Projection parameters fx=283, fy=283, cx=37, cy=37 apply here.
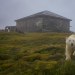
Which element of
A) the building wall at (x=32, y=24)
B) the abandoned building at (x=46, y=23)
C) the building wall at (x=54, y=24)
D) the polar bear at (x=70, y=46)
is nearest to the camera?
the polar bear at (x=70, y=46)

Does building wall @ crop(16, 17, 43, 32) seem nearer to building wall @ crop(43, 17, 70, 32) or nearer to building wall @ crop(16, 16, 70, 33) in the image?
building wall @ crop(16, 16, 70, 33)

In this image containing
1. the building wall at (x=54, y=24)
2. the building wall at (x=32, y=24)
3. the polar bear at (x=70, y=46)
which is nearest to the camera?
the polar bear at (x=70, y=46)

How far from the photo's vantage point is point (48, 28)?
3022 inches

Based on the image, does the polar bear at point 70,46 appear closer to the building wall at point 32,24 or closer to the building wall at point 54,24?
the building wall at point 32,24

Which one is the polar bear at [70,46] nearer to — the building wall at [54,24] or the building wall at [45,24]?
the building wall at [45,24]

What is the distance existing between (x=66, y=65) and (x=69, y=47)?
3219 millimetres

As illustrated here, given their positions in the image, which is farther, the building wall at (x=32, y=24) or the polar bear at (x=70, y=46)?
the building wall at (x=32, y=24)

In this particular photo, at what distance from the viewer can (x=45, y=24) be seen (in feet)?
251

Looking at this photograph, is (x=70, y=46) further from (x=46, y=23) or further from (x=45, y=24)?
(x=46, y=23)

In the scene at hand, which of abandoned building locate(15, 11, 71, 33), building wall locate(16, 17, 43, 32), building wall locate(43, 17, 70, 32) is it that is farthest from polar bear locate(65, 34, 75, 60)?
building wall locate(43, 17, 70, 32)

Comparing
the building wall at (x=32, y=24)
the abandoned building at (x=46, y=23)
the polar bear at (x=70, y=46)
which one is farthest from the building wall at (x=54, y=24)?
the polar bear at (x=70, y=46)

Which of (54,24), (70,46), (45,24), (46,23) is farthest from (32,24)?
(70,46)

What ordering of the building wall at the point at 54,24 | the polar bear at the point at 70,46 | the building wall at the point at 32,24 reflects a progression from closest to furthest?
1. the polar bear at the point at 70,46
2. the building wall at the point at 54,24
3. the building wall at the point at 32,24

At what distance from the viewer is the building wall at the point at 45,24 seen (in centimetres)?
7650
